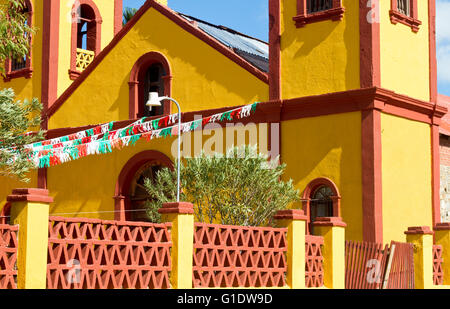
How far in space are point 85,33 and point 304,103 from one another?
10.9 meters

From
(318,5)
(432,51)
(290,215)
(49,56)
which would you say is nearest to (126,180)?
(49,56)

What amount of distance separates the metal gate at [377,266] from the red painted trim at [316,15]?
20.0ft

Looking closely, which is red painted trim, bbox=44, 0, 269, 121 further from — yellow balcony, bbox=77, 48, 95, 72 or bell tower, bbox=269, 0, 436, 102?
yellow balcony, bbox=77, 48, 95, 72

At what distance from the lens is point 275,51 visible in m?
21.8

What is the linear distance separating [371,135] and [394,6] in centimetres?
352

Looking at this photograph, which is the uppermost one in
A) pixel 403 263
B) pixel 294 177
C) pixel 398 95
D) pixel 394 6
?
pixel 394 6

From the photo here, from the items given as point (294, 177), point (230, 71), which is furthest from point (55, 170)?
point (294, 177)

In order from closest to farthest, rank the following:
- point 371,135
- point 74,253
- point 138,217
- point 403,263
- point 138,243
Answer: point 74,253, point 138,243, point 403,263, point 371,135, point 138,217

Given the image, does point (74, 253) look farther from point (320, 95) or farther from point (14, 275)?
point (320, 95)

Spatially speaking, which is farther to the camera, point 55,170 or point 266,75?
point 55,170

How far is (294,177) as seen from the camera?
2098 centimetres

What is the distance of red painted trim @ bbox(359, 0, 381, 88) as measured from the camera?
1997cm

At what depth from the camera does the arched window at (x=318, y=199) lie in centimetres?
2046

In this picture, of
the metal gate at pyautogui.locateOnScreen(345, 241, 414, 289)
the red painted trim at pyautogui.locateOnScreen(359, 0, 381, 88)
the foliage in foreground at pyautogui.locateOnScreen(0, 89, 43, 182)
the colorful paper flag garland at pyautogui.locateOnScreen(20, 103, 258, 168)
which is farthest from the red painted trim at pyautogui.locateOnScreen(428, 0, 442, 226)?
the foliage in foreground at pyautogui.locateOnScreen(0, 89, 43, 182)
